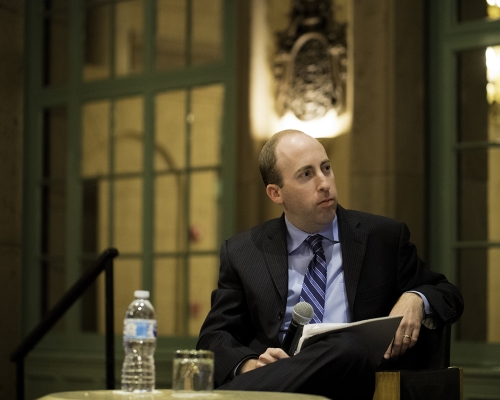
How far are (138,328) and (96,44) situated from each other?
4099 mm

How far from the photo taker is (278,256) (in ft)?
9.36

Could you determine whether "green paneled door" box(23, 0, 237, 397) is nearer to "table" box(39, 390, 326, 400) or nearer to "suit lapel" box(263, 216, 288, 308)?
"suit lapel" box(263, 216, 288, 308)

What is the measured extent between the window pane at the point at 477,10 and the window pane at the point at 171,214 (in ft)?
6.45

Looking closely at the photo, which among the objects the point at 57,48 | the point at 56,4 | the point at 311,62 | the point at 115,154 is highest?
the point at 56,4

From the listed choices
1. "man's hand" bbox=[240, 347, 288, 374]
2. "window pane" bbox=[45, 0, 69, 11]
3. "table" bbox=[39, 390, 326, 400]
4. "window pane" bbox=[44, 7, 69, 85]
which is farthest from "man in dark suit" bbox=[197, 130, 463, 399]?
"window pane" bbox=[45, 0, 69, 11]

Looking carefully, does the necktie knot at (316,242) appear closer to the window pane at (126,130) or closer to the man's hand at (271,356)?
the man's hand at (271,356)

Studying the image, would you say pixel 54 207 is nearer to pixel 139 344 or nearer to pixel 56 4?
pixel 56 4

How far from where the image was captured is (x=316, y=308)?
2.74m

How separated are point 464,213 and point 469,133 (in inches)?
15.1

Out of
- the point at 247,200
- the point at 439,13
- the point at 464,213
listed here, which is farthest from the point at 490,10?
the point at 247,200

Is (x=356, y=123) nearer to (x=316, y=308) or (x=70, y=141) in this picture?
(x=316, y=308)

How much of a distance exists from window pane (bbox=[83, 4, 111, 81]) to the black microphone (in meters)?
3.70

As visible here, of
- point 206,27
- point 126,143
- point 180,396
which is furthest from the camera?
point 126,143

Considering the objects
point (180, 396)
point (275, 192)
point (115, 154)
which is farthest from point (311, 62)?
point (180, 396)
